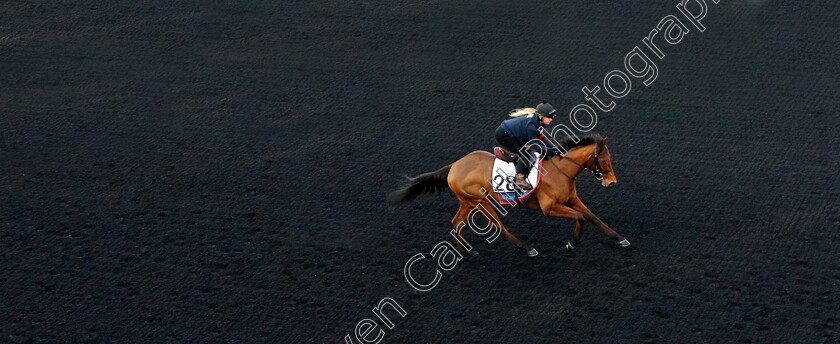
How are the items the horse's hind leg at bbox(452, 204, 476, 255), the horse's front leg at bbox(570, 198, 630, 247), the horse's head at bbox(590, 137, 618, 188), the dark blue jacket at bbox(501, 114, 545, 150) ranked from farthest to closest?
1. the horse's hind leg at bbox(452, 204, 476, 255)
2. the horse's front leg at bbox(570, 198, 630, 247)
3. the horse's head at bbox(590, 137, 618, 188)
4. the dark blue jacket at bbox(501, 114, 545, 150)

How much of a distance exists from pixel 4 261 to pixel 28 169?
8.12 feet

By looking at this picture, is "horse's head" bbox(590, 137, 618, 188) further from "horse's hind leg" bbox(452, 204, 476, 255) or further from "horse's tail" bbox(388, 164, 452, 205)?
"horse's tail" bbox(388, 164, 452, 205)

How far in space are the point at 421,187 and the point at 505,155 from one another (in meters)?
1.19

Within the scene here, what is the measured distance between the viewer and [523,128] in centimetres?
1060

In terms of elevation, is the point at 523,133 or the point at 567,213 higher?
the point at 523,133

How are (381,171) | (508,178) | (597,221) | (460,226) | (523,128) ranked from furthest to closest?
1. (381,171)
2. (460,226)
3. (597,221)
4. (508,178)
5. (523,128)

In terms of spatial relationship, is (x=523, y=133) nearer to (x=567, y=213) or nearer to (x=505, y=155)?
(x=505, y=155)

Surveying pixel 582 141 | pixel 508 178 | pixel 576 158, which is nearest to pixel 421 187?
pixel 508 178

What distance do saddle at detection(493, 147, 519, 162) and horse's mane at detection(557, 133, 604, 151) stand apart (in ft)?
1.99

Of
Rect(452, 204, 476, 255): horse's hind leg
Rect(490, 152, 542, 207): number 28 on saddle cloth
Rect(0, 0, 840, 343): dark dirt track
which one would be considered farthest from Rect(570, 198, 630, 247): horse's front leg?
Rect(452, 204, 476, 255): horse's hind leg

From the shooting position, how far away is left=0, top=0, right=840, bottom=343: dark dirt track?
1012 centimetres

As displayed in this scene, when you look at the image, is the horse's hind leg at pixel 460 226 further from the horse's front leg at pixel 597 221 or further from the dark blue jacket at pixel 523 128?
the horse's front leg at pixel 597 221

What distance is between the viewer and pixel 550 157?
35.7ft

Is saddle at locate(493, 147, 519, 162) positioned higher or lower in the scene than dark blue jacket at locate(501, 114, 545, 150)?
lower
